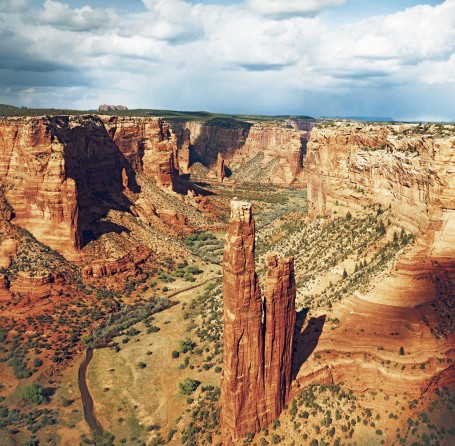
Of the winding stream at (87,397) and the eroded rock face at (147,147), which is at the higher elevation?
the eroded rock face at (147,147)

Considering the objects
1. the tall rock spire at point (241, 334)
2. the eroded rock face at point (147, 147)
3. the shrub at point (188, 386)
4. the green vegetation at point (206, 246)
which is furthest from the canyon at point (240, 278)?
the eroded rock face at point (147, 147)

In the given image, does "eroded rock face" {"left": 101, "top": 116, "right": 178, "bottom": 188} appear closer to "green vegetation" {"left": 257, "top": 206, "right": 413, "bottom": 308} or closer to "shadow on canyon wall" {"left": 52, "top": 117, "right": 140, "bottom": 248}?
"shadow on canyon wall" {"left": 52, "top": 117, "right": 140, "bottom": 248}

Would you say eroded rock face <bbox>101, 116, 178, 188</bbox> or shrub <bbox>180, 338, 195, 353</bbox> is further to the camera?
eroded rock face <bbox>101, 116, 178, 188</bbox>

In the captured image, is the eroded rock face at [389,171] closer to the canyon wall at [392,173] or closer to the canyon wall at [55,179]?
the canyon wall at [392,173]

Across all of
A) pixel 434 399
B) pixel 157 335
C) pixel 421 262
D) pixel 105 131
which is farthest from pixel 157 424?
pixel 105 131

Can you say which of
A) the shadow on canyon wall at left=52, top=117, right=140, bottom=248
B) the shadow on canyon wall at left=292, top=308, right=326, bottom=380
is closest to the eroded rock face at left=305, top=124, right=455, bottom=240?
the shadow on canyon wall at left=292, top=308, right=326, bottom=380

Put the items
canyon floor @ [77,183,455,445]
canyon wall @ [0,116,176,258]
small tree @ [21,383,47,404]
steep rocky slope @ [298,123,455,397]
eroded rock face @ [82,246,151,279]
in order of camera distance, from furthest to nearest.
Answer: eroded rock face @ [82,246,151,279] < canyon wall @ [0,116,176,258] < small tree @ [21,383,47,404] < steep rocky slope @ [298,123,455,397] < canyon floor @ [77,183,455,445]
